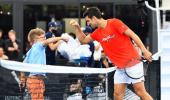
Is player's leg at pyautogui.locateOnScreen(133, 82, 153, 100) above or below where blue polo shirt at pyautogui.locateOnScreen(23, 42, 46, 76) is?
below

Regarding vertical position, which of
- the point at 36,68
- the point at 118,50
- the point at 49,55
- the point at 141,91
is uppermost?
the point at 118,50

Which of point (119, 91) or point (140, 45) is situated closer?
point (140, 45)

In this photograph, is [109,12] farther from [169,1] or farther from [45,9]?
[169,1]

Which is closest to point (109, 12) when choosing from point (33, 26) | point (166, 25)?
point (33, 26)

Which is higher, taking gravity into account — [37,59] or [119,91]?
[37,59]

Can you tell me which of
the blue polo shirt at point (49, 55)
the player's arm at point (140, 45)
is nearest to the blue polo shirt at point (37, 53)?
the player's arm at point (140, 45)

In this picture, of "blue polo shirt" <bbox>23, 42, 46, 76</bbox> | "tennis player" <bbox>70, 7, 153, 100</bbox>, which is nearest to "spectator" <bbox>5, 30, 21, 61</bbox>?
"blue polo shirt" <bbox>23, 42, 46, 76</bbox>

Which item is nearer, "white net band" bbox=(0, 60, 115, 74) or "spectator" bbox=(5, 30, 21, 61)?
"white net band" bbox=(0, 60, 115, 74)

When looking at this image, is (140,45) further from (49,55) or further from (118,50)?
(49,55)

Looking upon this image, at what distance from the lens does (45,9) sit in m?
15.1

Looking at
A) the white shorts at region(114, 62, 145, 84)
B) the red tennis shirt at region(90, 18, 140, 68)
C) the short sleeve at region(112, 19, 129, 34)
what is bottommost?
the white shorts at region(114, 62, 145, 84)

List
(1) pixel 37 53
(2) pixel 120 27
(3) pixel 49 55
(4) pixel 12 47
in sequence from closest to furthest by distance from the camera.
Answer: (2) pixel 120 27, (1) pixel 37 53, (3) pixel 49 55, (4) pixel 12 47

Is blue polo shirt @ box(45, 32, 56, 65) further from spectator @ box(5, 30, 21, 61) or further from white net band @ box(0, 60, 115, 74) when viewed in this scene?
white net band @ box(0, 60, 115, 74)

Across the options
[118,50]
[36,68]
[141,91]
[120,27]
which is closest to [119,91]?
[141,91]
